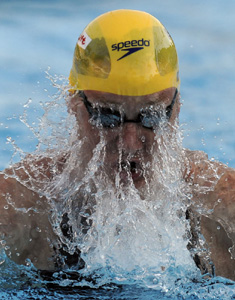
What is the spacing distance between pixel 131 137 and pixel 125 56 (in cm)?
34

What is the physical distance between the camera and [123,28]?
7.82 ft

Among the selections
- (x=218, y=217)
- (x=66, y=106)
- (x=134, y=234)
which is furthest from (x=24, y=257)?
(x=218, y=217)

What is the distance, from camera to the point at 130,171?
2.32 meters

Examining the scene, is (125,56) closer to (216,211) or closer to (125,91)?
(125,91)

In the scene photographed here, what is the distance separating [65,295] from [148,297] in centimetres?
32

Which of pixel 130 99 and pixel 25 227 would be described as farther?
pixel 25 227

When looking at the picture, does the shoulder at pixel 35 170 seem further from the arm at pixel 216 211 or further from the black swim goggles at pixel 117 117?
the arm at pixel 216 211

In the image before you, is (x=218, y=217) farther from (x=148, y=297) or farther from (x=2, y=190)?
(x=2, y=190)

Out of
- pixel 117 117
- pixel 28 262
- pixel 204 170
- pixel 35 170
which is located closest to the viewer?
pixel 117 117

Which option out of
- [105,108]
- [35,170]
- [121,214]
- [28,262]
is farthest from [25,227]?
[105,108]

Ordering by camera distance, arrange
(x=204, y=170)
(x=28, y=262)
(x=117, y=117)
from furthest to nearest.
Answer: (x=204, y=170)
(x=28, y=262)
(x=117, y=117)

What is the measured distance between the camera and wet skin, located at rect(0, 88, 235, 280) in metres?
2.28

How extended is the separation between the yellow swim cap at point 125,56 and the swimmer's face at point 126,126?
0.04m

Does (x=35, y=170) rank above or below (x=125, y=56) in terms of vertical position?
below
